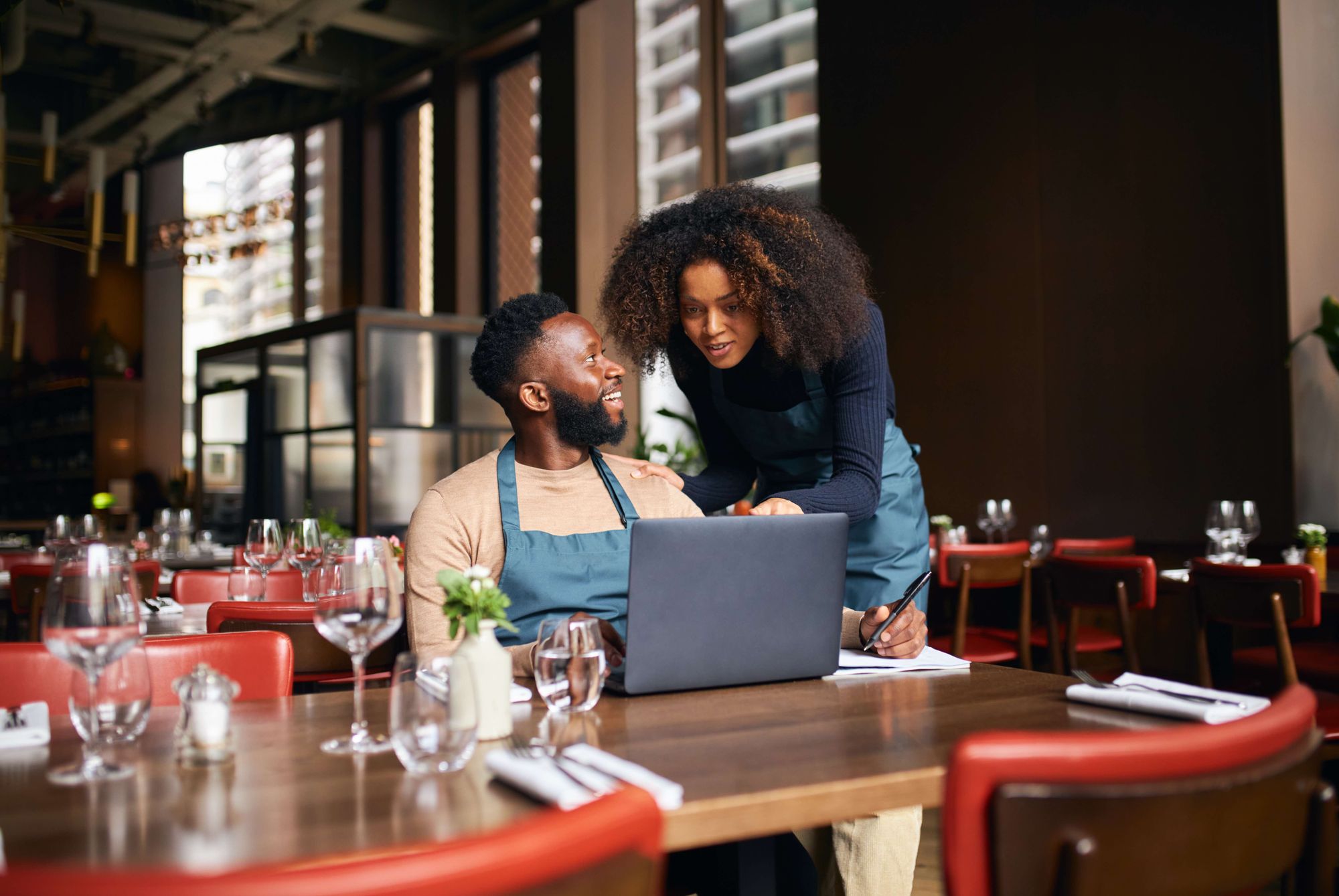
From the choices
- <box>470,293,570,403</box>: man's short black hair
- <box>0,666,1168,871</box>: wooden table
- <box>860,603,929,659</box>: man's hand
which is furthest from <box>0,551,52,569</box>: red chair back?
<box>860,603,929,659</box>: man's hand

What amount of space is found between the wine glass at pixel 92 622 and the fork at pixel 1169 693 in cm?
108

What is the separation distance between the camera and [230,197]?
1175 cm

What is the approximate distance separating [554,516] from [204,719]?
2.59 ft

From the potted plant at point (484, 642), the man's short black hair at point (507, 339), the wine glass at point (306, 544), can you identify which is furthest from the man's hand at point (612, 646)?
the wine glass at point (306, 544)

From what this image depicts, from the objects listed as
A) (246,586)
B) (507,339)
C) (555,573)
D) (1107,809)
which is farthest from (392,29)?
(1107,809)

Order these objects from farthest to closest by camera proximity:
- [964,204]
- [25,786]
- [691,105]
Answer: [691,105] < [964,204] < [25,786]

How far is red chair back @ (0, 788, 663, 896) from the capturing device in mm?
617

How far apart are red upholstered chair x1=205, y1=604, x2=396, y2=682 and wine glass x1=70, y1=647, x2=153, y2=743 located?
1.15m

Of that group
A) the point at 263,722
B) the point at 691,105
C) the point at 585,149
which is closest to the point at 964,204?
the point at 691,105

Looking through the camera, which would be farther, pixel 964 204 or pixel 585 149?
pixel 585 149

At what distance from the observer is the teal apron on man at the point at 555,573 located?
1766 millimetres

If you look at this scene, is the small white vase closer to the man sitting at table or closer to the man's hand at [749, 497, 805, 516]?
the man sitting at table

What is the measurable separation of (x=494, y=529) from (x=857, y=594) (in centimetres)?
84

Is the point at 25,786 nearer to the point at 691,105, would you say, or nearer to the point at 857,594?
the point at 857,594
